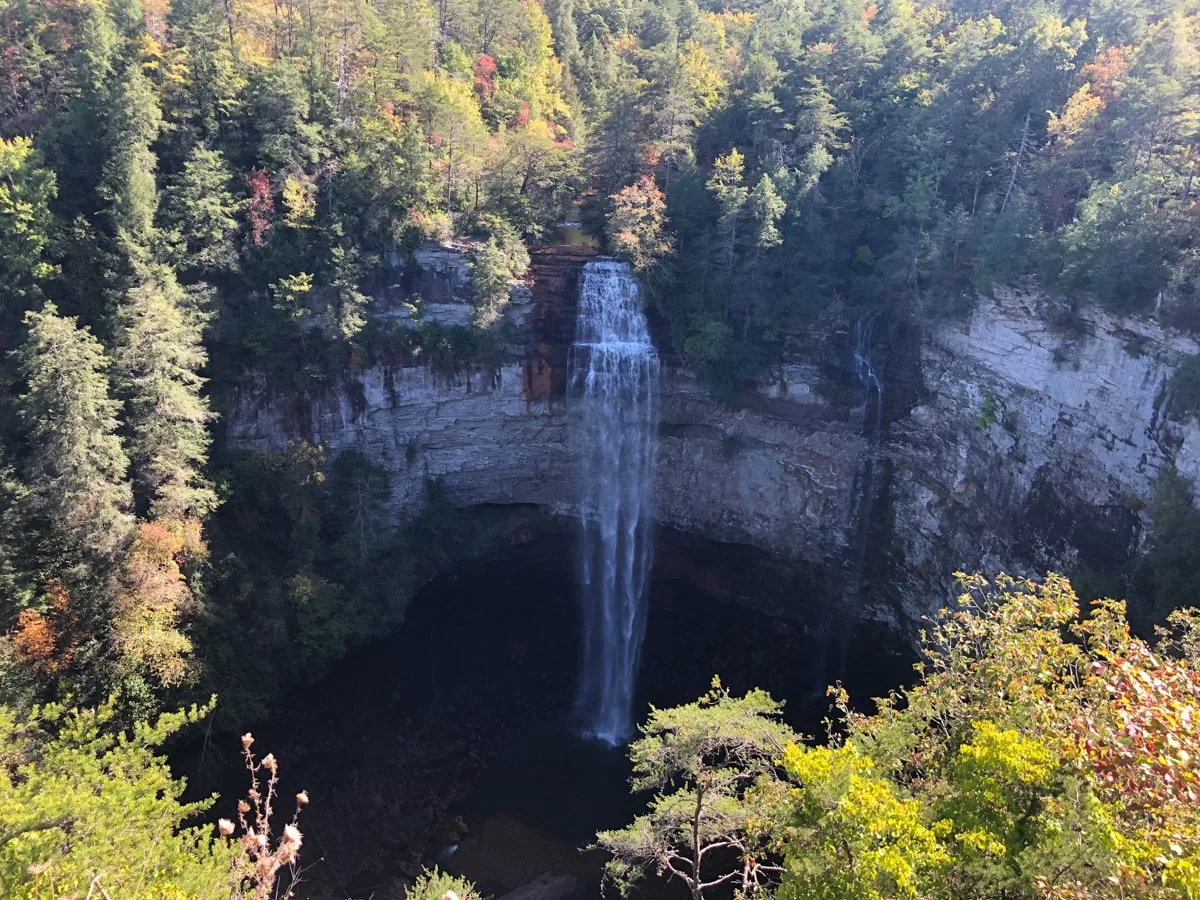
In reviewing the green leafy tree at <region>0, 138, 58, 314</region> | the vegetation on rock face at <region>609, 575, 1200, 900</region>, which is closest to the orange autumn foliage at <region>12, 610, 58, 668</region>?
the green leafy tree at <region>0, 138, 58, 314</region>

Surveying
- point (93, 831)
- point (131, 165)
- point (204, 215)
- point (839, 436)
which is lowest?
point (93, 831)

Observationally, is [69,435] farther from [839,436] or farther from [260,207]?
[839,436]

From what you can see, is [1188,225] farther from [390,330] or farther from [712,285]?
[390,330]

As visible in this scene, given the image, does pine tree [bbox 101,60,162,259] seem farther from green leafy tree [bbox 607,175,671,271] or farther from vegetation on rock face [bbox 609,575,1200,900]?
vegetation on rock face [bbox 609,575,1200,900]

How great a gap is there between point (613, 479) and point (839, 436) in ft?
24.9

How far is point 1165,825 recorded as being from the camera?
20.6 feet

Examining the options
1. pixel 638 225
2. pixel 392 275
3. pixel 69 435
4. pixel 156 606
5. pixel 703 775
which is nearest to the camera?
pixel 703 775

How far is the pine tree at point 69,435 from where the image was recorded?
50.2 ft

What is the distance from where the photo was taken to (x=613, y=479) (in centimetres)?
2494

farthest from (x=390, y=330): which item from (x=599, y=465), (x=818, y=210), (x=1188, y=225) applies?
(x=1188, y=225)

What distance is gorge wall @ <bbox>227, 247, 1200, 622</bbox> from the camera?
17391 mm

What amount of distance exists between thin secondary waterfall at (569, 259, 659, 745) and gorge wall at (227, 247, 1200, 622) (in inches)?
30.1

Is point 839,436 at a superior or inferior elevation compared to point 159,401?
inferior

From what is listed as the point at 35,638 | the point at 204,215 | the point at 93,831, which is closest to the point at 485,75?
the point at 204,215
